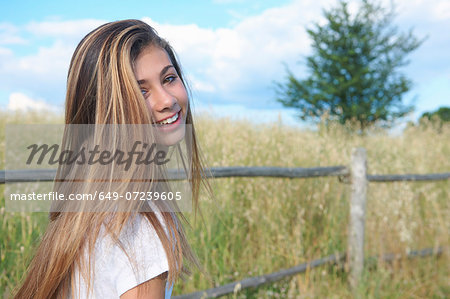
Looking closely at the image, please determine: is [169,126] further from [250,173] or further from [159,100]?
[250,173]

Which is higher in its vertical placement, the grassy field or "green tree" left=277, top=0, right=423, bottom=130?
"green tree" left=277, top=0, right=423, bottom=130

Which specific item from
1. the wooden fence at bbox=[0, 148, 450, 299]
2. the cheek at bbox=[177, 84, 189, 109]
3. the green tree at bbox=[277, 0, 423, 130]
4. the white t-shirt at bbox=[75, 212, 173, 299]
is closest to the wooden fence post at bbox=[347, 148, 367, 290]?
the wooden fence at bbox=[0, 148, 450, 299]

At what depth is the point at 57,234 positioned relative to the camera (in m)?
1.16

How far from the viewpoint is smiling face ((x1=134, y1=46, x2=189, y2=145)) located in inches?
49.0

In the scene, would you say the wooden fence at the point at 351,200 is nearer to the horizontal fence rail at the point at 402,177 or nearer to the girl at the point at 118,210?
the horizontal fence rail at the point at 402,177

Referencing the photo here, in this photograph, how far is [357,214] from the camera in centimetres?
398

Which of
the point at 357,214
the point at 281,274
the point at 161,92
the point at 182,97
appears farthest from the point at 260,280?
the point at 161,92

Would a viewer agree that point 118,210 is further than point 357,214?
No

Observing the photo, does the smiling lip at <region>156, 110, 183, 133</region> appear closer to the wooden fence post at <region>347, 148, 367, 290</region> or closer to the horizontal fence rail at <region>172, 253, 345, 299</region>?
the horizontal fence rail at <region>172, 253, 345, 299</region>

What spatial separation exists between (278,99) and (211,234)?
45.9 feet

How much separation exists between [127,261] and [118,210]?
0.46ft

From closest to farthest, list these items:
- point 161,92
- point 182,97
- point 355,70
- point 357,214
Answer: point 161,92 < point 182,97 < point 357,214 < point 355,70

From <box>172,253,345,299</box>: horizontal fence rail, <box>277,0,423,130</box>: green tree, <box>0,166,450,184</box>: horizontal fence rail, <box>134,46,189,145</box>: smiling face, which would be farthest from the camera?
<box>277,0,423,130</box>: green tree

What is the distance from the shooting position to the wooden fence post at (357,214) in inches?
155
